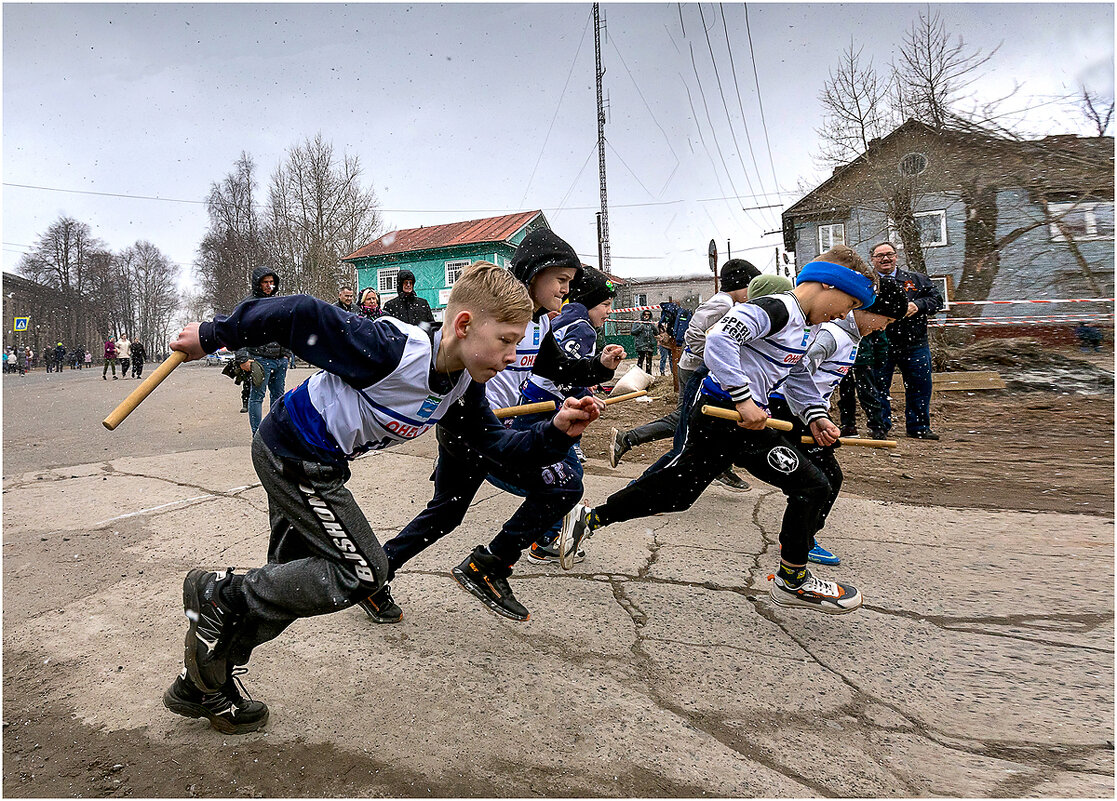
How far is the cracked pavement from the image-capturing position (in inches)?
78.4

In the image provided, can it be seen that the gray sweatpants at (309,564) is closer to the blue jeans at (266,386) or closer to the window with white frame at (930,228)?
the blue jeans at (266,386)

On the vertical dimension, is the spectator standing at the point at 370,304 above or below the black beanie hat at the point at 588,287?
above

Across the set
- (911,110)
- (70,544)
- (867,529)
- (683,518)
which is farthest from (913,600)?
(911,110)

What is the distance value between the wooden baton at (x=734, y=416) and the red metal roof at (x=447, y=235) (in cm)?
3149

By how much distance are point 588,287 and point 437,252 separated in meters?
32.7

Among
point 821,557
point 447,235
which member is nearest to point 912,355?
point 821,557

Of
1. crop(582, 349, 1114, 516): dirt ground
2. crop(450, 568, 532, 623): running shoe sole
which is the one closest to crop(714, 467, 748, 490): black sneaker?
crop(582, 349, 1114, 516): dirt ground

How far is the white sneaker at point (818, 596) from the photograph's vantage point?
293 centimetres

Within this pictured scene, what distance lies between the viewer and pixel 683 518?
454 centimetres

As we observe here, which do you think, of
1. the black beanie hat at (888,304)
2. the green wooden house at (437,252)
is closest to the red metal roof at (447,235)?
the green wooden house at (437,252)

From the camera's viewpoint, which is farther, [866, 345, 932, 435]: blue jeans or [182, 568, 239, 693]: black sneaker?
[866, 345, 932, 435]: blue jeans

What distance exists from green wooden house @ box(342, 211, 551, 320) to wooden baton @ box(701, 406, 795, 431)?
3110 cm

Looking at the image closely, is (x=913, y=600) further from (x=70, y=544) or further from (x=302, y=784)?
(x=70, y=544)

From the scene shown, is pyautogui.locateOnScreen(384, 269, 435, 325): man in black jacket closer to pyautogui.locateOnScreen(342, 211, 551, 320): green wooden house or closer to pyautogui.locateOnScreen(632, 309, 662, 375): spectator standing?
pyautogui.locateOnScreen(632, 309, 662, 375): spectator standing
